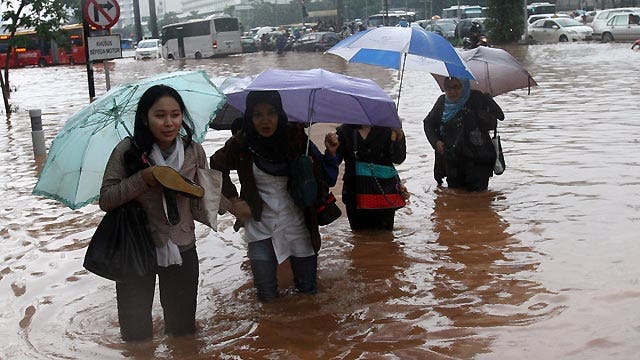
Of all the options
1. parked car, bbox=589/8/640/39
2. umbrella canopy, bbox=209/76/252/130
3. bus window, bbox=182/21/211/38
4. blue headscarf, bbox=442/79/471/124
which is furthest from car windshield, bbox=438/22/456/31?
umbrella canopy, bbox=209/76/252/130

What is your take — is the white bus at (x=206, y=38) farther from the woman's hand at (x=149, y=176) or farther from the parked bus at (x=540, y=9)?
the woman's hand at (x=149, y=176)

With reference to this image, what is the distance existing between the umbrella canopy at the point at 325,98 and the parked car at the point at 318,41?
45.5m

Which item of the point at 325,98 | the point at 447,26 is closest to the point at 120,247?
the point at 325,98

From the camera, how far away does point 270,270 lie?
17.3ft

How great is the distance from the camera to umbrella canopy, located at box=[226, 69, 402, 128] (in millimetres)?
4969

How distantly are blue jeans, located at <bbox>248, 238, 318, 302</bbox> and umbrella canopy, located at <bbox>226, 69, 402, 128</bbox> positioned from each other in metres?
0.86

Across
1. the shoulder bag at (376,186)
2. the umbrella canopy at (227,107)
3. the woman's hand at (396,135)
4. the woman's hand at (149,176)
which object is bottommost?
the shoulder bag at (376,186)

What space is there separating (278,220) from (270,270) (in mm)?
370

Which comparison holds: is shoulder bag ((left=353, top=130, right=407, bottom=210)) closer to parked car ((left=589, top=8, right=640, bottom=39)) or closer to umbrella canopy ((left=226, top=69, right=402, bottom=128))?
umbrella canopy ((left=226, top=69, right=402, bottom=128))

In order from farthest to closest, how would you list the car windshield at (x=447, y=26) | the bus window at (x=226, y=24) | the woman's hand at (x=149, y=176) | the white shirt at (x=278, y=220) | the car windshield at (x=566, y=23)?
the bus window at (x=226, y=24) → the car windshield at (x=447, y=26) → the car windshield at (x=566, y=23) → the white shirt at (x=278, y=220) → the woman's hand at (x=149, y=176)

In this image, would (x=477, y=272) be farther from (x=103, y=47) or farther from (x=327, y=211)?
(x=103, y=47)

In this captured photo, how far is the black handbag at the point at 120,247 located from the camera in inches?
164

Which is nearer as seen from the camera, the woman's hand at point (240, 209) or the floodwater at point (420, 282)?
the floodwater at point (420, 282)

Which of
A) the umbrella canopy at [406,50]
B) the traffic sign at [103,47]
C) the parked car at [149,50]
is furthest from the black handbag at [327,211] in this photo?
the parked car at [149,50]
